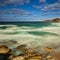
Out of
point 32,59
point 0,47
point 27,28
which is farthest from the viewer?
point 27,28

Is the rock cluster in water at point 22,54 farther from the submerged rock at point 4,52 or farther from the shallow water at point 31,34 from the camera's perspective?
the shallow water at point 31,34

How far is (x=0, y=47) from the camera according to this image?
2625 millimetres

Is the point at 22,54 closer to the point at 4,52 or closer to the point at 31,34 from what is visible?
the point at 4,52

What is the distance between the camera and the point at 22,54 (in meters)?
2.51

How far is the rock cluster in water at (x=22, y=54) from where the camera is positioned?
2.47m

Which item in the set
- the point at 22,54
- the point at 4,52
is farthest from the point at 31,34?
the point at 4,52

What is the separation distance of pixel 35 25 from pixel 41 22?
0.50 ft

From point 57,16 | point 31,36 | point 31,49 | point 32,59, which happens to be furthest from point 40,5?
point 32,59

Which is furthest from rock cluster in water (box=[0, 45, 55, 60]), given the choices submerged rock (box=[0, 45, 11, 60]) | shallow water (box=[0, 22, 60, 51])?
shallow water (box=[0, 22, 60, 51])

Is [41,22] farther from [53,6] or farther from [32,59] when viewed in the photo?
[32,59]

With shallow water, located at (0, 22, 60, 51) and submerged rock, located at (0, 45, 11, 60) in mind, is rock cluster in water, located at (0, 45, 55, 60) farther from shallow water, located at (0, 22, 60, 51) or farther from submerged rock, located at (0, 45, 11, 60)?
shallow water, located at (0, 22, 60, 51)

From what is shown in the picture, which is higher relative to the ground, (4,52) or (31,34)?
(31,34)

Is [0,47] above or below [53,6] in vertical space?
below

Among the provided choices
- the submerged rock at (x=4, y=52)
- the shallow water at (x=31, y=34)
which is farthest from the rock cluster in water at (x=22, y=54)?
the shallow water at (x=31, y=34)
